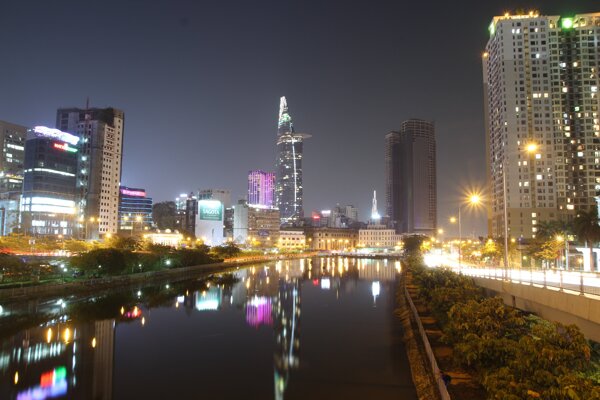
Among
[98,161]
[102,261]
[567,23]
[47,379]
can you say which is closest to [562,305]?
[47,379]

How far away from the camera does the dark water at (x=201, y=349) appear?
2327cm

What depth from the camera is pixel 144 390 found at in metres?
23.0

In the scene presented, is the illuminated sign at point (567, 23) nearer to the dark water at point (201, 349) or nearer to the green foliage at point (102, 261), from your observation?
the dark water at point (201, 349)

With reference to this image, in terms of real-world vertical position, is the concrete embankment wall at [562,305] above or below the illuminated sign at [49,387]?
above

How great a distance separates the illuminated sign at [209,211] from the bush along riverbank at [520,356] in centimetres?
13881

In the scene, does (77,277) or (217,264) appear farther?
(217,264)

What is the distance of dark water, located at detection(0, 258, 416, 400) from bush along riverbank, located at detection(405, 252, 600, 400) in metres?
4.91

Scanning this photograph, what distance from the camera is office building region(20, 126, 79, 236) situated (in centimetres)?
12650

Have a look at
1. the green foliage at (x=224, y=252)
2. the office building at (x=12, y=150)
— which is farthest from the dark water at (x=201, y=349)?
the office building at (x=12, y=150)

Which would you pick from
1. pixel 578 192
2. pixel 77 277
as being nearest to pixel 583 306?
pixel 77 277

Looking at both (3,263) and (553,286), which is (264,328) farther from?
(3,263)

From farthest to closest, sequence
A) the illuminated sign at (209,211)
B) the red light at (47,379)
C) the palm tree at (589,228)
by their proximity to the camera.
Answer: the illuminated sign at (209,211), the palm tree at (589,228), the red light at (47,379)

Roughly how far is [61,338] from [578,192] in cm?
13181

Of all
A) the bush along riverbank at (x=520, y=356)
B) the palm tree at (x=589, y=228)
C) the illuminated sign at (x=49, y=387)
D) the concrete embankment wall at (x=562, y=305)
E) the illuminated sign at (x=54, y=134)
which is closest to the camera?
the bush along riverbank at (x=520, y=356)
